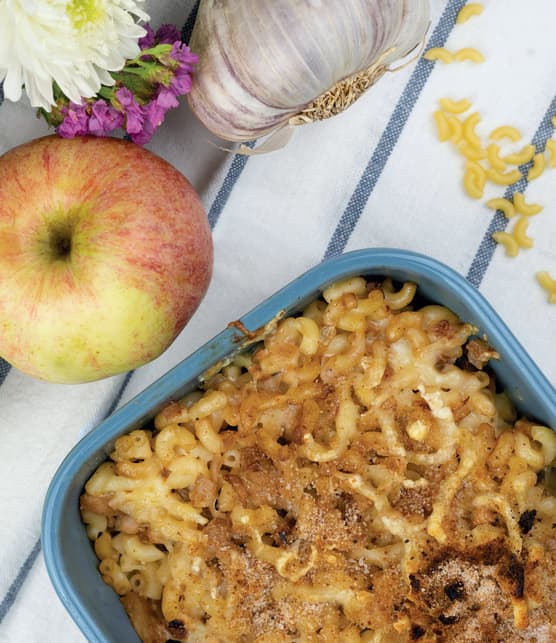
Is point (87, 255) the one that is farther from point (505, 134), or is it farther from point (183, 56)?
point (505, 134)

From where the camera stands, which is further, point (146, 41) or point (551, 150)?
point (551, 150)

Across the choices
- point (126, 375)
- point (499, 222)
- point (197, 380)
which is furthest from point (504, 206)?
point (126, 375)

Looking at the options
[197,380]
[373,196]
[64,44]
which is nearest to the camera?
[64,44]

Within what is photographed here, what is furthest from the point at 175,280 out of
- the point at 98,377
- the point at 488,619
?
the point at 488,619

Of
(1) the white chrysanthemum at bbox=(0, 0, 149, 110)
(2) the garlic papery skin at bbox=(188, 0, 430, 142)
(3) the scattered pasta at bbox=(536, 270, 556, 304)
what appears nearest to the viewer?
(1) the white chrysanthemum at bbox=(0, 0, 149, 110)

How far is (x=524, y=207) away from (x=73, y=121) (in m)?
0.67

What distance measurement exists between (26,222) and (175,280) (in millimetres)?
203

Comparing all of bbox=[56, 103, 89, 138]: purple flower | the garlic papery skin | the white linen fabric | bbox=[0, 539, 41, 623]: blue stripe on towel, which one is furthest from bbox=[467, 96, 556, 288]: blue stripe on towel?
bbox=[0, 539, 41, 623]: blue stripe on towel

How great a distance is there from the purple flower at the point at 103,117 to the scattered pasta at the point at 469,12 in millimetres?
543

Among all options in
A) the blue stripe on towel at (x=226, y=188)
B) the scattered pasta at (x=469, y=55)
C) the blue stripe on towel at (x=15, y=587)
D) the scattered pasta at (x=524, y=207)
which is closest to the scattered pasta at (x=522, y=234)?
the scattered pasta at (x=524, y=207)

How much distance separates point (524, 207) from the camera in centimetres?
144

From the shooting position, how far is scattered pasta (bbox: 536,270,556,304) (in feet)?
4.69

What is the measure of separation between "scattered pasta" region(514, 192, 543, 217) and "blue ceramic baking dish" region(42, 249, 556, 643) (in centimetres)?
23

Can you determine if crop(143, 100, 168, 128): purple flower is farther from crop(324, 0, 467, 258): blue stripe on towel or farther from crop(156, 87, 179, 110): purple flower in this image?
crop(324, 0, 467, 258): blue stripe on towel
